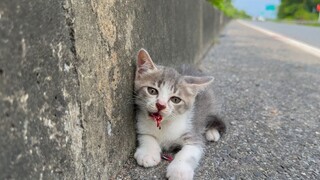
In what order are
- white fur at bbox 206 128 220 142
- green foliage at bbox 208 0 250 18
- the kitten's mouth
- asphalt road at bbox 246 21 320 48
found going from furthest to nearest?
green foliage at bbox 208 0 250 18
asphalt road at bbox 246 21 320 48
white fur at bbox 206 128 220 142
the kitten's mouth

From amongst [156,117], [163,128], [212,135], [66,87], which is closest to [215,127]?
[212,135]

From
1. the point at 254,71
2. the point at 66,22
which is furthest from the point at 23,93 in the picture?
the point at 254,71

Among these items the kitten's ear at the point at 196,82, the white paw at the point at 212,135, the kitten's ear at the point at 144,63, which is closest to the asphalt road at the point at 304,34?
the white paw at the point at 212,135

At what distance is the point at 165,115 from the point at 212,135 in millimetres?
558

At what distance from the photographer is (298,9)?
176ft

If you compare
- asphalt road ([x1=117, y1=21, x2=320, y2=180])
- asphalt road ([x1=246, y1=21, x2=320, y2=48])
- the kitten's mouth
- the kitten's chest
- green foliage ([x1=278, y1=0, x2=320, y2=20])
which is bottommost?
green foliage ([x1=278, y1=0, x2=320, y2=20])

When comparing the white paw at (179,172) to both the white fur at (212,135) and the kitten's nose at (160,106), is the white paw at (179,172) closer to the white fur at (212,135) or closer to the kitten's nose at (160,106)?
the kitten's nose at (160,106)

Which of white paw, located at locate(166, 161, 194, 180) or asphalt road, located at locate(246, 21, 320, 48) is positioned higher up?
white paw, located at locate(166, 161, 194, 180)

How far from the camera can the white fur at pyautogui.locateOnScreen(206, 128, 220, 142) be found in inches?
103

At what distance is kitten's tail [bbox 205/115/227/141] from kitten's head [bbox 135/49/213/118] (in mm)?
353

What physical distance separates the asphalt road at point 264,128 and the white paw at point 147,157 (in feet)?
0.10

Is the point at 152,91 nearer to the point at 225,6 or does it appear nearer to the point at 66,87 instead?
the point at 66,87

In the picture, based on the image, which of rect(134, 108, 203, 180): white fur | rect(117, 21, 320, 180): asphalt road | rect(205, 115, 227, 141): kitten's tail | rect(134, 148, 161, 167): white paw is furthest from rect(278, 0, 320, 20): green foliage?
rect(134, 148, 161, 167): white paw

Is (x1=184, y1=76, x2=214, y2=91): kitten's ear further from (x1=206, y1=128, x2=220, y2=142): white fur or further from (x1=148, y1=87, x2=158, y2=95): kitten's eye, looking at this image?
(x1=206, y1=128, x2=220, y2=142): white fur
